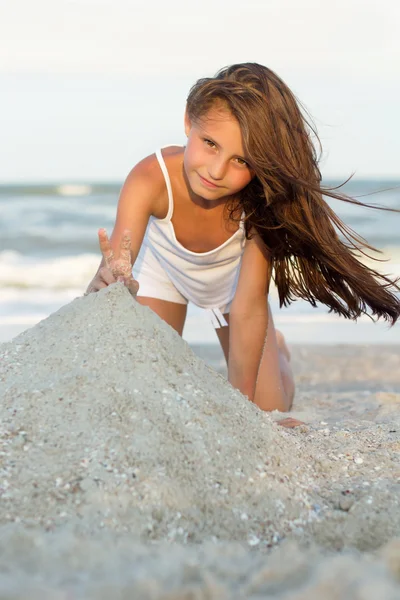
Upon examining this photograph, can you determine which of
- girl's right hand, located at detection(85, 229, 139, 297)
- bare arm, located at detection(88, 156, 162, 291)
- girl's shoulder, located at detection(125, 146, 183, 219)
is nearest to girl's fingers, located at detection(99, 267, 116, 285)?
girl's right hand, located at detection(85, 229, 139, 297)

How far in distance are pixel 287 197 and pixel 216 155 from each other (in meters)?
0.36

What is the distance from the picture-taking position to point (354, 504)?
1.88 metres

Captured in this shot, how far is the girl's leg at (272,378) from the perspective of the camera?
11.8ft

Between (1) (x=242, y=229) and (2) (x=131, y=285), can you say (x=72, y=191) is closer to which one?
(1) (x=242, y=229)

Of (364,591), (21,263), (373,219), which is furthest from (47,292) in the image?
(373,219)

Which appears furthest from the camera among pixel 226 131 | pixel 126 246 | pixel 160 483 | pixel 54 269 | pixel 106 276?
pixel 54 269

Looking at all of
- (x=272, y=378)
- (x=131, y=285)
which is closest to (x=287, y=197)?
(x=131, y=285)

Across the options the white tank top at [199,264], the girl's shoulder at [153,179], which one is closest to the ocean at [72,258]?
the white tank top at [199,264]

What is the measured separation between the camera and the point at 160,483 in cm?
171

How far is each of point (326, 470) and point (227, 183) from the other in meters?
1.29

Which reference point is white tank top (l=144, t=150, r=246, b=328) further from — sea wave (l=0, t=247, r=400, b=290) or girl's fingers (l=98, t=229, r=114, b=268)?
sea wave (l=0, t=247, r=400, b=290)

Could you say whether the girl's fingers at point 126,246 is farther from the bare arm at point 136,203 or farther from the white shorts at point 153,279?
the white shorts at point 153,279

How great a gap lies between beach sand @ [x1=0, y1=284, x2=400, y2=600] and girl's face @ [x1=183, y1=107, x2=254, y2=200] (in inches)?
32.4

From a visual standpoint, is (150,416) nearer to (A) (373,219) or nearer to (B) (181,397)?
(B) (181,397)
